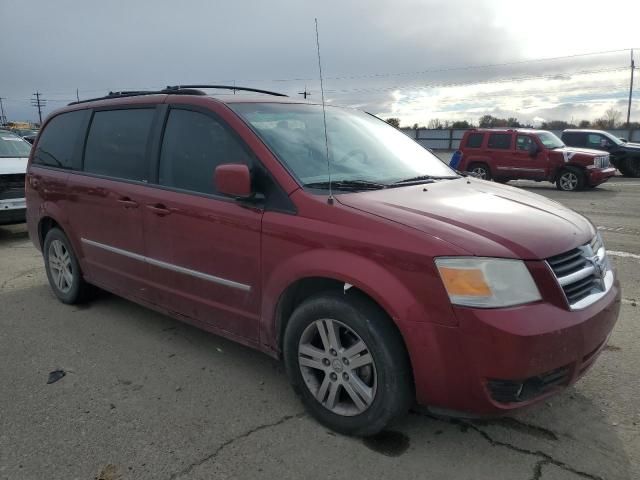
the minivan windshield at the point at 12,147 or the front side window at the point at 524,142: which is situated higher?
the minivan windshield at the point at 12,147

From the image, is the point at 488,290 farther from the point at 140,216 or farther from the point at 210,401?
the point at 140,216

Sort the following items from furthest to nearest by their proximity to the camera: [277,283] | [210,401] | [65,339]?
[65,339]
[210,401]
[277,283]

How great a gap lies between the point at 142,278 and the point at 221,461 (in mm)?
1784

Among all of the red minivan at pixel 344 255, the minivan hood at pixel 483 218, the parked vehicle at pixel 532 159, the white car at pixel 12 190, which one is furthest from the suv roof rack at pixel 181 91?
the parked vehicle at pixel 532 159

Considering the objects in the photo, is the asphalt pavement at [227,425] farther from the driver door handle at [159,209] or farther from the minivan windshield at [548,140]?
the minivan windshield at [548,140]

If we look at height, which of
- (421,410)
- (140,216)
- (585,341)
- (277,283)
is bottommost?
(421,410)

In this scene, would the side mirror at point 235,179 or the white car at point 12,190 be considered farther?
the white car at point 12,190

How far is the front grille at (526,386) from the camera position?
2.41 meters

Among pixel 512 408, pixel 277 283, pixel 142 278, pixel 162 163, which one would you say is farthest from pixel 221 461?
pixel 162 163

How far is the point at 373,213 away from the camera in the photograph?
8.88ft

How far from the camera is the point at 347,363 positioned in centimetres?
275

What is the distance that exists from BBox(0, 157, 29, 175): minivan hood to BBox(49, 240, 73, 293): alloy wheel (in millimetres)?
3970

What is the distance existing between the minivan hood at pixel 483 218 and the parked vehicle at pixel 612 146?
720 inches

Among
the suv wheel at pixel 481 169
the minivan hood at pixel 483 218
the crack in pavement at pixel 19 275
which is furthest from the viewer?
the suv wheel at pixel 481 169
